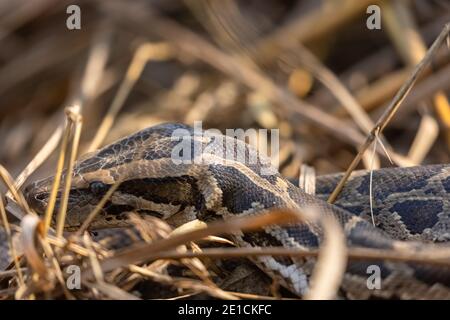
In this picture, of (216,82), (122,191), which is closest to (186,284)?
(122,191)

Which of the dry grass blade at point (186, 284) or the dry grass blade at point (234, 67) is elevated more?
the dry grass blade at point (234, 67)

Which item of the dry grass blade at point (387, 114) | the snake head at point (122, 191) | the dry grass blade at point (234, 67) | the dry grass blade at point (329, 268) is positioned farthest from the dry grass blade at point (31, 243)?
the dry grass blade at point (234, 67)

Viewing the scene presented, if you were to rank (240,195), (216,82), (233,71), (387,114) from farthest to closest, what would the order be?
(216,82) → (233,71) → (387,114) → (240,195)

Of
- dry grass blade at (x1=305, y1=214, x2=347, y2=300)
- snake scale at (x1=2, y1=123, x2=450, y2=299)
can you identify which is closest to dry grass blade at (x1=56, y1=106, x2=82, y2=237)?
snake scale at (x1=2, y1=123, x2=450, y2=299)

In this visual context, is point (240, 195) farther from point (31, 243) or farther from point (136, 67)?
point (136, 67)

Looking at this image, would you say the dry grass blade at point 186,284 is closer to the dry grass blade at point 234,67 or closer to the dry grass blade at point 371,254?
the dry grass blade at point 371,254
